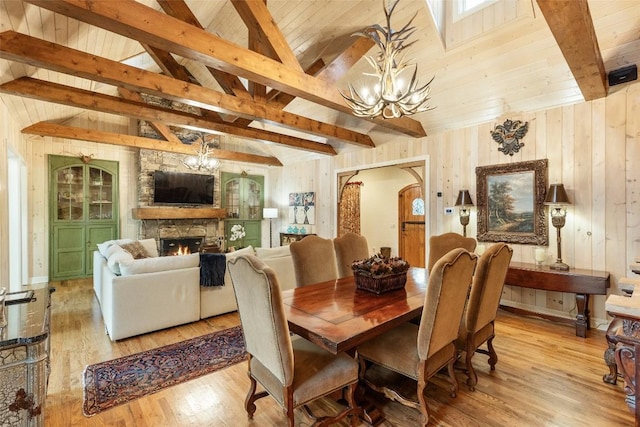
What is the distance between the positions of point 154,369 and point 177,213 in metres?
4.69

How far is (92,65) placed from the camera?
109 inches

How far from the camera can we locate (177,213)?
6668mm

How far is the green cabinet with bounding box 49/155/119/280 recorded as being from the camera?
5766 mm

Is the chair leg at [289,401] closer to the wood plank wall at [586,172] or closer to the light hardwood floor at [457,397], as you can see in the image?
the light hardwood floor at [457,397]

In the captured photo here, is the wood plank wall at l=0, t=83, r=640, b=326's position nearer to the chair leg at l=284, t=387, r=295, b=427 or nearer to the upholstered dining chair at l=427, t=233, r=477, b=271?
the upholstered dining chair at l=427, t=233, r=477, b=271

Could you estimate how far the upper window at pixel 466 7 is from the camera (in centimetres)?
325

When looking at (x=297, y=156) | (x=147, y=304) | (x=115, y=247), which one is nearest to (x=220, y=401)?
(x=147, y=304)

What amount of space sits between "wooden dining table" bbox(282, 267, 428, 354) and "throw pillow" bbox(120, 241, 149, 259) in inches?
131

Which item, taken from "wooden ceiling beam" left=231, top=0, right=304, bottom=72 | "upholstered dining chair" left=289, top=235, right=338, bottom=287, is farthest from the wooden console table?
"wooden ceiling beam" left=231, top=0, right=304, bottom=72

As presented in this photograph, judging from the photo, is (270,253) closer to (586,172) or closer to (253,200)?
(586,172)

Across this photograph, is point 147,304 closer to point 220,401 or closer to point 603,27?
point 220,401

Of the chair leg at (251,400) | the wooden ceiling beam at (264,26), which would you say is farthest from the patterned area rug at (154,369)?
the wooden ceiling beam at (264,26)

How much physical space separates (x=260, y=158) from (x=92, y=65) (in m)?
4.88

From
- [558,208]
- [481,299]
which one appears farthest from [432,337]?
[558,208]
